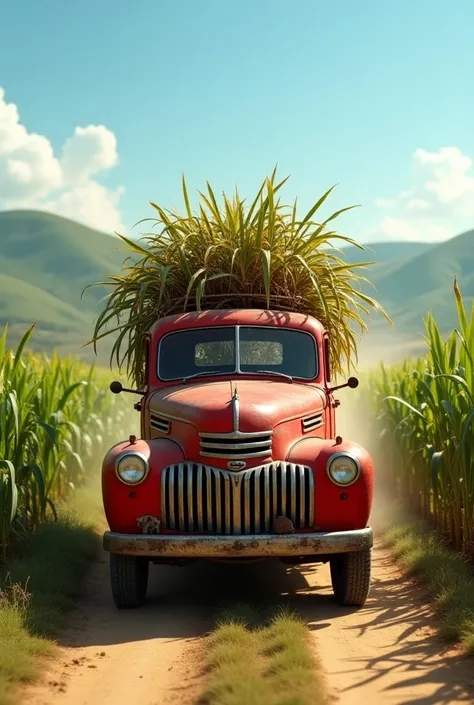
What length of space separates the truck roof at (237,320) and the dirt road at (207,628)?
2420mm

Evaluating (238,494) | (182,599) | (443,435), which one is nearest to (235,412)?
(238,494)

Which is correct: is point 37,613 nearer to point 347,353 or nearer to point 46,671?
point 46,671

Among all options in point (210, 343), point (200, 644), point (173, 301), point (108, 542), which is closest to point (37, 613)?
point (108, 542)

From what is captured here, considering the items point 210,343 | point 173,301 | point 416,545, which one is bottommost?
point 416,545

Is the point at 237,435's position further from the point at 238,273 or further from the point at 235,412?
the point at 238,273

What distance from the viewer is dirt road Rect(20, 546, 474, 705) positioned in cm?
564

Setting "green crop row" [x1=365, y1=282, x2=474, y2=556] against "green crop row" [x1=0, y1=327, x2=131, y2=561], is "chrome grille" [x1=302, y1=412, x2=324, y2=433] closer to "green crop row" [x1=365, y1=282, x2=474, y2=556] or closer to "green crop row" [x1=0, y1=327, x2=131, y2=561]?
"green crop row" [x1=365, y1=282, x2=474, y2=556]

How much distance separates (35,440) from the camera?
9.64 metres

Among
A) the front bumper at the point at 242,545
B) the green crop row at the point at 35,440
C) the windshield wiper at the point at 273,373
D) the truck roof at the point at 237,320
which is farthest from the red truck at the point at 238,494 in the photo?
the green crop row at the point at 35,440

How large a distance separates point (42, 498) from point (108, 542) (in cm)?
218

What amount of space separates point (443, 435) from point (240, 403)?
8.86 feet

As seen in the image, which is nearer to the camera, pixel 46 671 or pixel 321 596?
pixel 46 671

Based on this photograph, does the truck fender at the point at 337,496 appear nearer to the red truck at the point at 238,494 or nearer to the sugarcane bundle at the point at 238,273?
the red truck at the point at 238,494

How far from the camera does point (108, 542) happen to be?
24.4 feet
